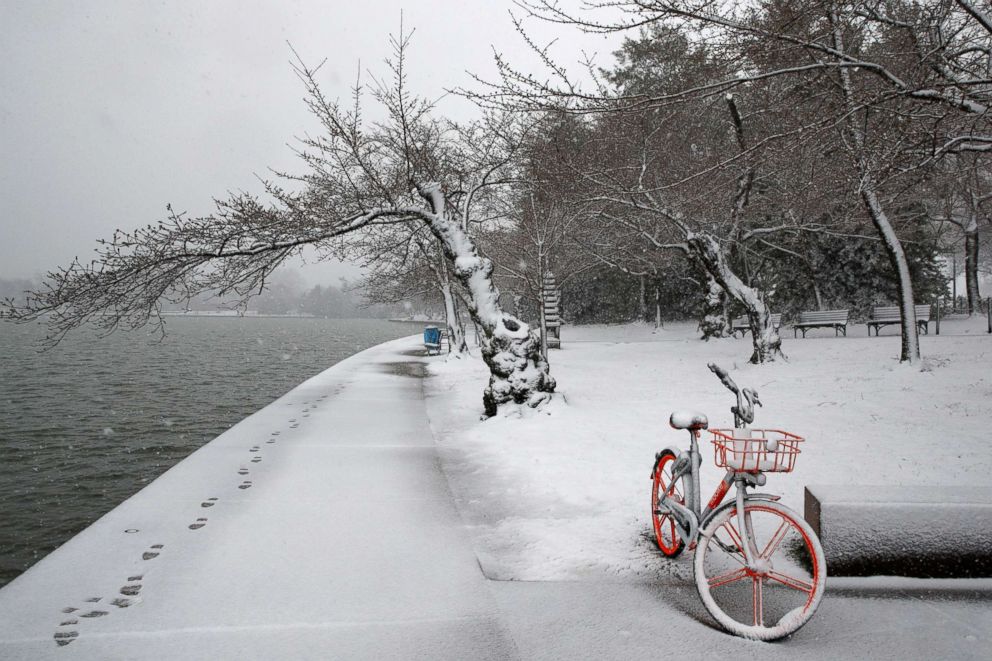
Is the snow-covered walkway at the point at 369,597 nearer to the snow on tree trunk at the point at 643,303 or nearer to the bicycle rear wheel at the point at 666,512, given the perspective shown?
the bicycle rear wheel at the point at 666,512

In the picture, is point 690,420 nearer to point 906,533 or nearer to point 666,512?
point 666,512

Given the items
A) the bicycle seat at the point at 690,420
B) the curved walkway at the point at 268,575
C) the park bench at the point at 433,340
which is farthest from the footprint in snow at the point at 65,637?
the park bench at the point at 433,340

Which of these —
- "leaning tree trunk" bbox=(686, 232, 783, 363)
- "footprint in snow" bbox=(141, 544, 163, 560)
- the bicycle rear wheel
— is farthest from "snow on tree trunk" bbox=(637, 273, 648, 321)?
"footprint in snow" bbox=(141, 544, 163, 560)

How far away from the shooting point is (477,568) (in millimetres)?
4117

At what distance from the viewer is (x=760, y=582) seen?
3.23 m

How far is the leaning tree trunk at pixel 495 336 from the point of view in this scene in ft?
30.9

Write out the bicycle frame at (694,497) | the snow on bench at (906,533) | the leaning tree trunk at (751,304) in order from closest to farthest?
the bicycle frame at (694,497) → the snow on bench at (906,533) → the leaning tree trunk at (751,304)

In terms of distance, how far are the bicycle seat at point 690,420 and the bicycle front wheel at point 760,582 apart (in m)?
0.56

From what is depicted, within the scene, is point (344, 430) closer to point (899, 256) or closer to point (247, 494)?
point (247, 494)

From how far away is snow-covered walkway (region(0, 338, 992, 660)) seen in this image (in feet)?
10.1

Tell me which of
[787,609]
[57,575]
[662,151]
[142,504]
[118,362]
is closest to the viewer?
[787,609]

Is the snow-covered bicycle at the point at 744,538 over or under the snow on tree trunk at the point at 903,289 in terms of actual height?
under

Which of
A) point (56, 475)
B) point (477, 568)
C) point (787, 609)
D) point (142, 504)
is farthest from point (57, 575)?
point (56, 475)

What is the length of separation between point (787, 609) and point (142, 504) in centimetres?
526
